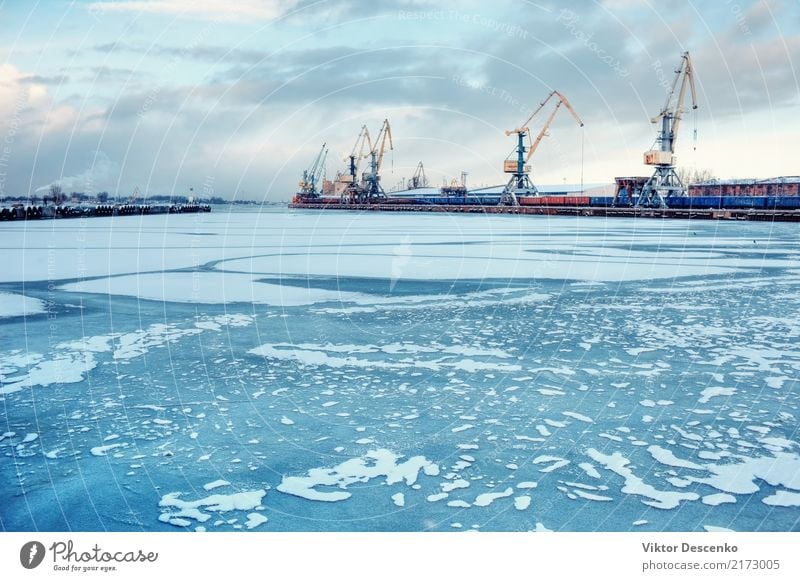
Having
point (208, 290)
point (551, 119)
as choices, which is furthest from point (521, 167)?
point (208, 290)

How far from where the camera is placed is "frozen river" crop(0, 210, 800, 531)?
5.52m

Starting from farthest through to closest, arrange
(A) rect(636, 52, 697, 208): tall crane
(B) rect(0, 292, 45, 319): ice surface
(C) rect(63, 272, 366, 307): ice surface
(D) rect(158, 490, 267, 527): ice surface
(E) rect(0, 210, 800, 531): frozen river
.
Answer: (A) rect(636, 52, 697, 208): tall crane, (C) rect(63, 272, 366, 307): ice surface, (B) rect(0, 292, 45, 319): ice surface, (E) rect(0, 210, 800, 531): frozen river, (D) rect(158, 490, 267, 527): ice surface

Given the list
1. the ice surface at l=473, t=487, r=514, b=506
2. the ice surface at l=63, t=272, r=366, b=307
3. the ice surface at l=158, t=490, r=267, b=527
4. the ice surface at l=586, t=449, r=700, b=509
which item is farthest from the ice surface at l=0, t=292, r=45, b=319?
the ice surface at l=586, t=449, r=700, b=509

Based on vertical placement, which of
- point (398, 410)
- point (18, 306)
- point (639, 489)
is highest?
point (18, 306)

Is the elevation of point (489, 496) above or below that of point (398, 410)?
below

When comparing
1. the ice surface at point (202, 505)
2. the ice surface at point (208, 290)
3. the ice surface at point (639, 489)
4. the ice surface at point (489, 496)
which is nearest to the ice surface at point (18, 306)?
the ice surface at point (208, 290)

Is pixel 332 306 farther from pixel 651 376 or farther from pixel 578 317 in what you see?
pixel 651 376

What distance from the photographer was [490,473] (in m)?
6.12

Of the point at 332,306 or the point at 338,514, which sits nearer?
the point at 338,514

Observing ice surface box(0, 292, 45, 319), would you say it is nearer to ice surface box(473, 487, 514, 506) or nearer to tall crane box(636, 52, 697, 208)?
ice surface box(473, 487, 514, 506)

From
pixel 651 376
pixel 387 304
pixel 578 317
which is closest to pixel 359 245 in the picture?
pixel 387 304

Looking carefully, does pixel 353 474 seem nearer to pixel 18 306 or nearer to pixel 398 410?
pixel 398 410

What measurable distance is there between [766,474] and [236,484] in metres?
5.02

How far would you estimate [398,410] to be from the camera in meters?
7.87
